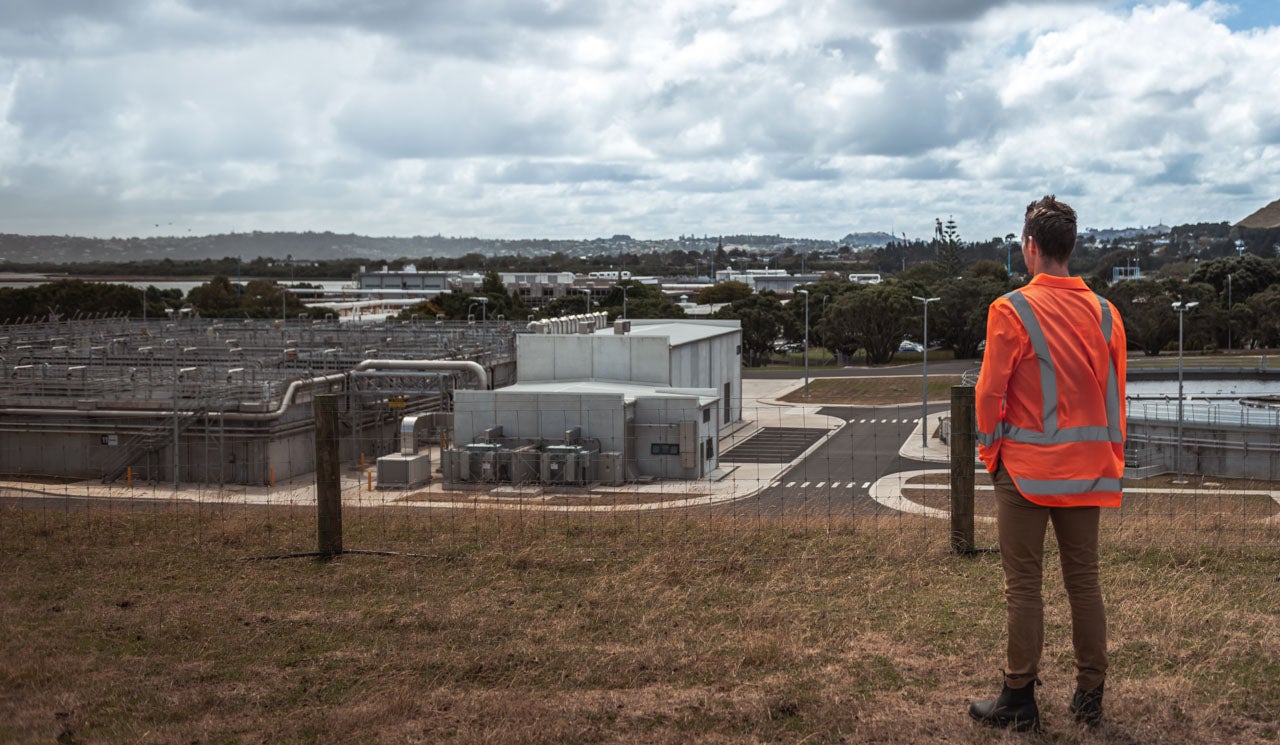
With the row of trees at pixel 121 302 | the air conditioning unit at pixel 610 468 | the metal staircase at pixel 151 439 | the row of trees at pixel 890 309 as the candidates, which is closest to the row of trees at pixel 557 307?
the row of trees at pixel 890 309

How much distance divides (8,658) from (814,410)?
54.0 metres

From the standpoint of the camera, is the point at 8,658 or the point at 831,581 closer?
the point at 8,658

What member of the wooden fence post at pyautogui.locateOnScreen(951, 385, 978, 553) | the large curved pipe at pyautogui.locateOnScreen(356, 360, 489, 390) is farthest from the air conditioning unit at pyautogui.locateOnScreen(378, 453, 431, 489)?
the wooden fence post at pyautogui.locateOnScreen(951, 385, 978, 553)

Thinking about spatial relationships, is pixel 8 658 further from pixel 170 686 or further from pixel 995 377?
pixel 995 377

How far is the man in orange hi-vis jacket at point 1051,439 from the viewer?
206 inches

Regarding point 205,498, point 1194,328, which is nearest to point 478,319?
point 1194,328

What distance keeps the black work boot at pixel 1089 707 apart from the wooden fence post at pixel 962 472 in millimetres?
4025

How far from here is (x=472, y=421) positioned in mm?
36062

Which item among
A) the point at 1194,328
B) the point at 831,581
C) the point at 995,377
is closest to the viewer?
the point at 995,377

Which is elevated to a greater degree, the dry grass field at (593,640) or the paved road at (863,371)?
the dry grass field at (593,640)

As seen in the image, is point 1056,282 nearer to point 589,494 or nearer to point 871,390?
point 589,494

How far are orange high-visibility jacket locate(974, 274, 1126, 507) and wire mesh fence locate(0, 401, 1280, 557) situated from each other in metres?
4.76

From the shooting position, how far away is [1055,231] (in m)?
5.36

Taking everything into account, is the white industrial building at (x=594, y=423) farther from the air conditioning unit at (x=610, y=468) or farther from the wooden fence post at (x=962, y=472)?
the wooden fence post at (x=962, y=472)
